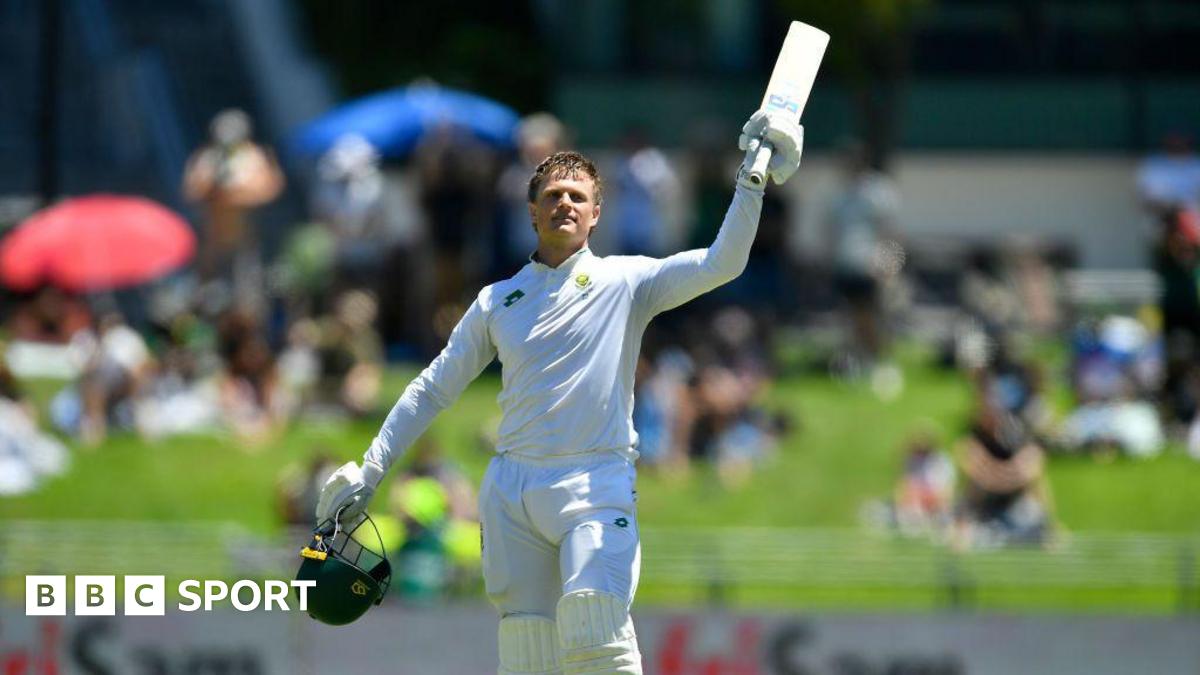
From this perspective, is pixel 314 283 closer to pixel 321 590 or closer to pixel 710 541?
pixel 710 541

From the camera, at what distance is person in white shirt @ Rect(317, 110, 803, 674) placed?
8094 mm

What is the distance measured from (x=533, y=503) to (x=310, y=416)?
10270 mm

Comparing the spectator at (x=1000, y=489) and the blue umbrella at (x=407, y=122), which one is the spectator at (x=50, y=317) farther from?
the spectator at (x=1000, y=489)

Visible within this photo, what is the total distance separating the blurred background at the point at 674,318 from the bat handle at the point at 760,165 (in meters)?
6.68

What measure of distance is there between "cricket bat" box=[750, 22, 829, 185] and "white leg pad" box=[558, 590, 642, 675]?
1.42 metres

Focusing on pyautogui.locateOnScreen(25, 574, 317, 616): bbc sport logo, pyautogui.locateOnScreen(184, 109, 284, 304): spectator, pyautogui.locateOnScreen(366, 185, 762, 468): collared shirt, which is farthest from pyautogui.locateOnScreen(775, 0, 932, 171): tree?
pyautogui.locateOnScreen(366, 185, 762, 468): collared shirt

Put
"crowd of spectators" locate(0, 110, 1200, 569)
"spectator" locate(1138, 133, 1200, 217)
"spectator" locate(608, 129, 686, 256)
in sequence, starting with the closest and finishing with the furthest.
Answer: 1. "crowd of spectators" locate(0, 110, 1200, 569)
2. "spectator" locate(608, 129, 686, 256)
3. "spectator" locate(1138, 133, 1200, 217)

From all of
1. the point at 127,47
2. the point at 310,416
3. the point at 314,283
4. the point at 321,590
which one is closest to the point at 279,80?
the point at 127,47

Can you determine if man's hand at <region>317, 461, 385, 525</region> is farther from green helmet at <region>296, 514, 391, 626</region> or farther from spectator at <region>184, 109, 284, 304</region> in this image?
spectator at <region>184, 109, 284, 304</region>

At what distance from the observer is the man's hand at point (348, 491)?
816 centimetres

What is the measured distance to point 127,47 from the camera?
24297 mm

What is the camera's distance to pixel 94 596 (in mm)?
13125

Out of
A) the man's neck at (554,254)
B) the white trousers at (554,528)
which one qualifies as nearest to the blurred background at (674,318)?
the white trousers at (554,528)

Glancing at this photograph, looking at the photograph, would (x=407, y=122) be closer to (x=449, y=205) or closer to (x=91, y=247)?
(x=449, y=205)
